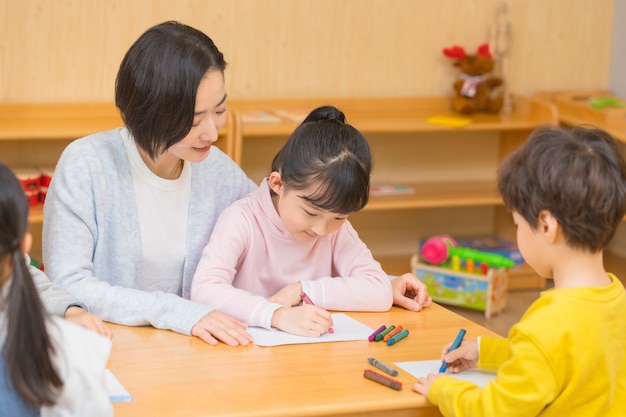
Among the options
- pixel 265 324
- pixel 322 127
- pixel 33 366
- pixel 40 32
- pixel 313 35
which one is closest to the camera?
pixel 33 366

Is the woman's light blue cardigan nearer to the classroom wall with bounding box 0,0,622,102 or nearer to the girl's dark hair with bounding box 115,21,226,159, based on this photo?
the girl's dark hair with bounding box 115,21,226,159

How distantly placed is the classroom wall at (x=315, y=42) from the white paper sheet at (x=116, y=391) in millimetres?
2492

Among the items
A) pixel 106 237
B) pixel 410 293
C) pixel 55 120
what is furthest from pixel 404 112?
pixel 106 237

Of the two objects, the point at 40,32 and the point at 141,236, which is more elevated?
the point at 40,32

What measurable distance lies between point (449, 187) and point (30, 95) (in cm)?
188

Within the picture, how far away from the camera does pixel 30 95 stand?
3.89 meters

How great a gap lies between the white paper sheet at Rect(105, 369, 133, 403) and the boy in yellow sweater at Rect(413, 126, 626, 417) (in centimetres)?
49

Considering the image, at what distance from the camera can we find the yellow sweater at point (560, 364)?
151 centimetres

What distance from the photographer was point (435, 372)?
1755mm

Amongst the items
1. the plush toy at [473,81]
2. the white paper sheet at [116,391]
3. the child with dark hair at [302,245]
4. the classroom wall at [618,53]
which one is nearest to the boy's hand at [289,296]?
the child with dark hair at [302,245]

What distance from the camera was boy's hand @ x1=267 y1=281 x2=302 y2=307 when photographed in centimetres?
203

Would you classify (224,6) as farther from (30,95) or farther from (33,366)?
(33,366)

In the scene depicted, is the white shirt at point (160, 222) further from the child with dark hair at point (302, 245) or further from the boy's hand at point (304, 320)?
the boy's hand at point (304, 320)


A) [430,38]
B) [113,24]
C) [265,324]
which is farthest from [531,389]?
[430,38]
